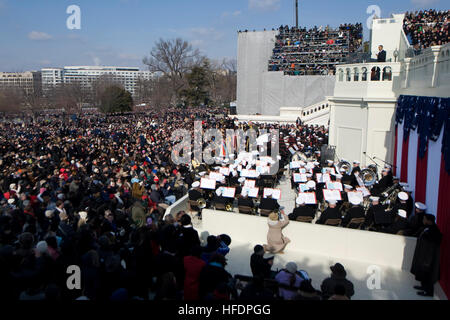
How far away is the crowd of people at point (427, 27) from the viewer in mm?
14916

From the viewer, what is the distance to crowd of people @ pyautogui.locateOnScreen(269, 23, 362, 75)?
119 ft

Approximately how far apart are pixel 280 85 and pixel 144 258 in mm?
33768

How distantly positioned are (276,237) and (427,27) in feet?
50.4

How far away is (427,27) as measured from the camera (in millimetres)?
17328

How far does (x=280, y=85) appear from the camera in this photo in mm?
37094

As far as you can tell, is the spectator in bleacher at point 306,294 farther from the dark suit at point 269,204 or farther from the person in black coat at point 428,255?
the dark suit at point 269,204

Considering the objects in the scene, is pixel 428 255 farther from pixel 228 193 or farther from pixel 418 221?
pixel 228 193

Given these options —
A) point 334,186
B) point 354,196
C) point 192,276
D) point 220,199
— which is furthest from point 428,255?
point 220,199

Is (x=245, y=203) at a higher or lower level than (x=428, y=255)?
higher

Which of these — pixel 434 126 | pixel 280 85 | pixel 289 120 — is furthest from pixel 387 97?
pixel 280 85

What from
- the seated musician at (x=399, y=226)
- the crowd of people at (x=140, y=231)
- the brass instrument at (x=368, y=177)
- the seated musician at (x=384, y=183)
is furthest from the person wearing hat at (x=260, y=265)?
the brass instrument at (x=368, y=177)

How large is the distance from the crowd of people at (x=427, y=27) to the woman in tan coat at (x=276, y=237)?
31.1 ft

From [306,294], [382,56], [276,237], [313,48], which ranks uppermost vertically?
[313,48]
